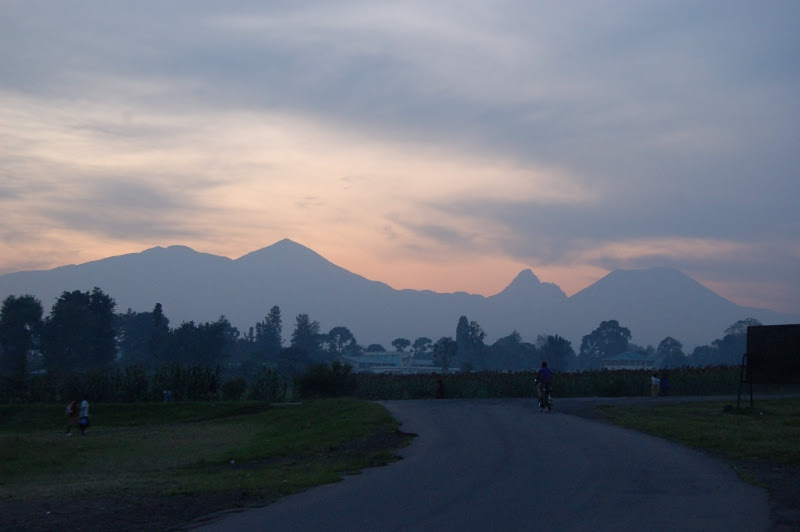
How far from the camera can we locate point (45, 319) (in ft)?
376

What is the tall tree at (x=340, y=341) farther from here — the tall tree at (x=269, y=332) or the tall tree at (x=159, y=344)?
the tall tree at (x=159, y=344)

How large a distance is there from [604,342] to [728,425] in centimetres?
16789

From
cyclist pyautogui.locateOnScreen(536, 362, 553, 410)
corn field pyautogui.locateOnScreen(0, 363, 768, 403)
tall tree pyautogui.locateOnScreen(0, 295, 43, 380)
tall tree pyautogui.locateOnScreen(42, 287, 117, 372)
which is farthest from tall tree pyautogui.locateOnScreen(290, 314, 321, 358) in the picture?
cyclist pyautogui.locateOnScreen(536, 362, 553, 410)

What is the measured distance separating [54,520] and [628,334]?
19015cm

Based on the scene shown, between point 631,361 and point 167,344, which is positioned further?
point 631,361

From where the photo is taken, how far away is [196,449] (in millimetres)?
27250

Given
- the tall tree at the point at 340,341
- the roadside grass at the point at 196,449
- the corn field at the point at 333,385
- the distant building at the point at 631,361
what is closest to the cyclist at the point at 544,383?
the roadside grass at the point at 196,449

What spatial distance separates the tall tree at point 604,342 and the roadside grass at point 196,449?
15002 cm

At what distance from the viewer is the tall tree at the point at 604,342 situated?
185250 mm

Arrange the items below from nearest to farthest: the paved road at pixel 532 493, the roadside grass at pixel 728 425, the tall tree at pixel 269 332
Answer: the paved road at pixel 532 493 < the roadside grass at pixel 728 425 < the tall tree at pixel 269 332

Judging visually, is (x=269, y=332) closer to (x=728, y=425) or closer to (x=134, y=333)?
(x=134, y=333)

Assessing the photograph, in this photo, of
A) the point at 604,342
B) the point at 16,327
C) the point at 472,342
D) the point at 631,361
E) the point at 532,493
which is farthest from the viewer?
the point at 604,342

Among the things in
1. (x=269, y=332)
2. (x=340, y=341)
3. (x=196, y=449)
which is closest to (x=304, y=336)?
(x=269, y=332)

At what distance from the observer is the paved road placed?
10875 mm
